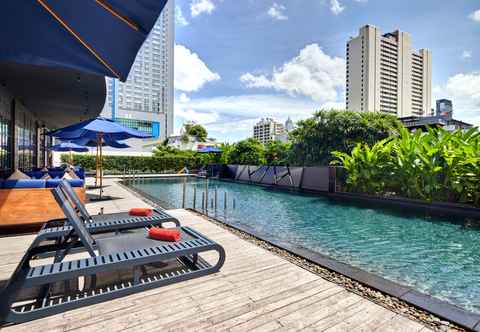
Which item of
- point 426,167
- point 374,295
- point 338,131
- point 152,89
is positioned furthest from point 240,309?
point 152,89

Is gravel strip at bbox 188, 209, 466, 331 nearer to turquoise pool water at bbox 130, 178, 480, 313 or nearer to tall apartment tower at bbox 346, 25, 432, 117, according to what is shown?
turquoise pool water at bbox 130, 178, 480, 313

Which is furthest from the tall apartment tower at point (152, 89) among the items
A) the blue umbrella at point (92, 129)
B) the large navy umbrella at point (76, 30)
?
the large navy umbrella at point (76, 30)

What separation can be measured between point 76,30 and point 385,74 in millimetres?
104800

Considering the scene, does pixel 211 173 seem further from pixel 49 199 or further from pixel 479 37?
pixel 479 37

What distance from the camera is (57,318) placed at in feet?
7.01

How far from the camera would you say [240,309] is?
232cm

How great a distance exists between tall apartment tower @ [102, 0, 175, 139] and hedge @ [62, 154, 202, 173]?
2268 inches

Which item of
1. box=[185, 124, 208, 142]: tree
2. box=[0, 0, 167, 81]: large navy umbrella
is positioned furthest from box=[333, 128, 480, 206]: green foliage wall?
box=[185, 124, 208, 142]: tree

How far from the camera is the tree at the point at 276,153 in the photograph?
20.0m

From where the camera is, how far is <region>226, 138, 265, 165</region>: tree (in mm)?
21827

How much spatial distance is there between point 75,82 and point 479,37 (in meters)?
32.4

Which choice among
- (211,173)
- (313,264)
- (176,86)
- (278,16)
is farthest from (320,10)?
(176,86)

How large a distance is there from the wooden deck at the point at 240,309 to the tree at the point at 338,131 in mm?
13805

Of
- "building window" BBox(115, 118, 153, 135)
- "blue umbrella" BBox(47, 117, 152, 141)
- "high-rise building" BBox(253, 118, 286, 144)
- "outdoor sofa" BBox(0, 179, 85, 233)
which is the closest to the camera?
"outdoor sofa" BBox(0, 179, 85, 233)
